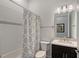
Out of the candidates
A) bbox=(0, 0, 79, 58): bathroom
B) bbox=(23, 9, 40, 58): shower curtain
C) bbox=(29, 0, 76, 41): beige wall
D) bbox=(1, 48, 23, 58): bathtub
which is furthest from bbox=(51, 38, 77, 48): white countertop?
bbox=(1, 48, 23, 58): bathtub

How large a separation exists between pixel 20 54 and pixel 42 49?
99 cm

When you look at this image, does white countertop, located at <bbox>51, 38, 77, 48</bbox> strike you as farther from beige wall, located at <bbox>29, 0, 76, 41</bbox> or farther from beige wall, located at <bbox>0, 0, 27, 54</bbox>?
beige wall, located at <bbox>0, 0, 27, 54</bbox>

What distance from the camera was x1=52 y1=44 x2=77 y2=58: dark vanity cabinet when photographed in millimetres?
2162

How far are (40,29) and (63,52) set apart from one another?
Answer: 4.57 ft

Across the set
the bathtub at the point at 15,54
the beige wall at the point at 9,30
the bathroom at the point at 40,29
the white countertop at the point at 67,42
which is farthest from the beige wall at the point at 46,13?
the bathtub at the point at 15,54

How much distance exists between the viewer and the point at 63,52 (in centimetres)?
235

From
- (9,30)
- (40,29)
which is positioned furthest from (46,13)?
(9,30)

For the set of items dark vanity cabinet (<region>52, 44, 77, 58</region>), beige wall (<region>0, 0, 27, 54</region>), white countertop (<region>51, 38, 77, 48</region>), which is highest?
beige wall (<region>0, 0, 27, 54</region>)

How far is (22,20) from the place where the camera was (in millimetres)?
2408

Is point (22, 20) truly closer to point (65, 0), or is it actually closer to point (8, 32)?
point (8, 32)

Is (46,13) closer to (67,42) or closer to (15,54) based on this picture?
(67,42)

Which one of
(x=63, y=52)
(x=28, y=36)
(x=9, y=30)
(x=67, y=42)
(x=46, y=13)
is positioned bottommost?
(x=63, y=52)

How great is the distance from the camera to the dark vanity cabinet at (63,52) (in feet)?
7.09

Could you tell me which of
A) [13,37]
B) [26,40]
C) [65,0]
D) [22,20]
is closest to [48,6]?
[65,0]
